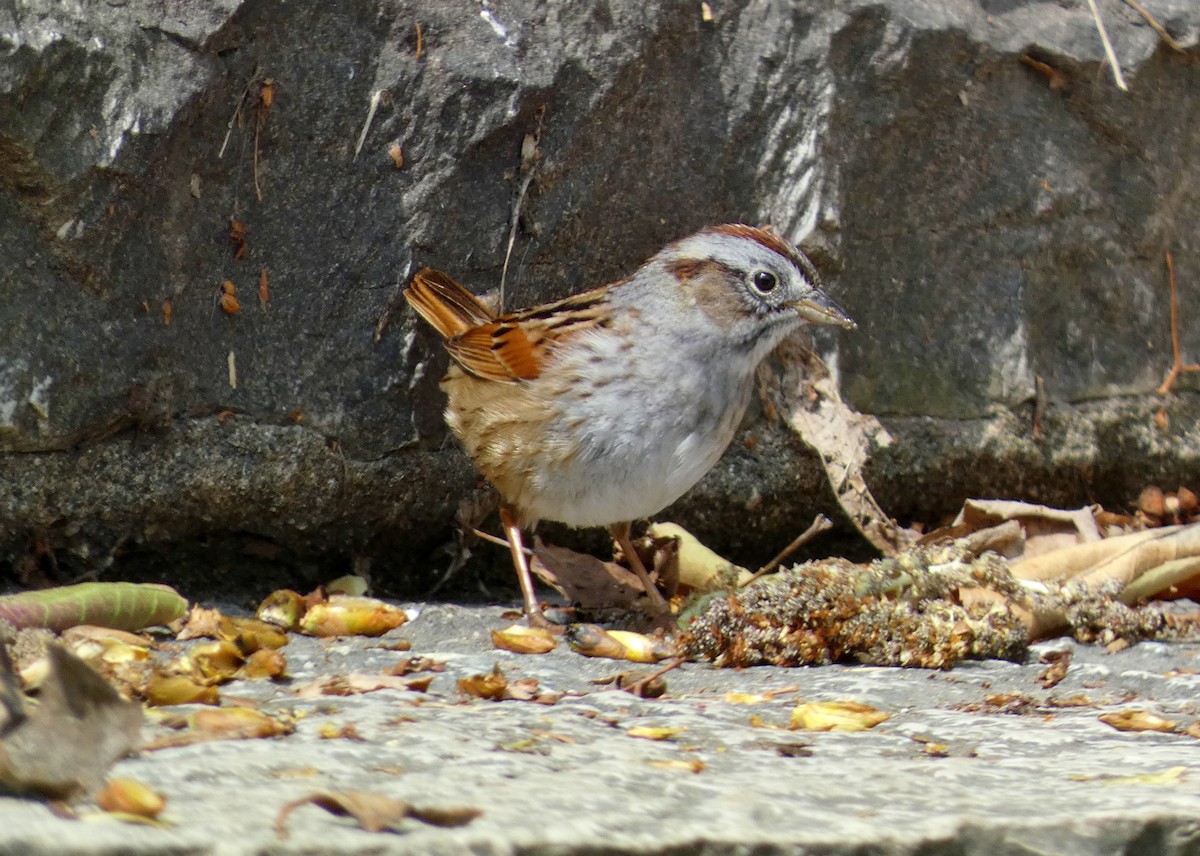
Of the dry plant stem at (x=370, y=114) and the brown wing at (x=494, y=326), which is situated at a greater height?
the dry plant stem at (x=370, y=114)

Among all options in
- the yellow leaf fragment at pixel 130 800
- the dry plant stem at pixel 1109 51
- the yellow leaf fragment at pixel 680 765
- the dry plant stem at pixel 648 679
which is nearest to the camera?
the yellow leaf fragment at pixel 130 800

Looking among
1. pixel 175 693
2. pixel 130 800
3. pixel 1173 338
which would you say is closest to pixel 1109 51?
pixel 1173 338

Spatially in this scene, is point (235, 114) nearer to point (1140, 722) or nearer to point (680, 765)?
point (680, 765)

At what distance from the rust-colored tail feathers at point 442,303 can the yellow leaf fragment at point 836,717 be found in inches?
58.2

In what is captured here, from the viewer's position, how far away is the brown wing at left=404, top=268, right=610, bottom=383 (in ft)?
12.8

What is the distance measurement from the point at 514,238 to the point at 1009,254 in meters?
1.66

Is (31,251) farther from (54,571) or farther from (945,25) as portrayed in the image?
(945,25)

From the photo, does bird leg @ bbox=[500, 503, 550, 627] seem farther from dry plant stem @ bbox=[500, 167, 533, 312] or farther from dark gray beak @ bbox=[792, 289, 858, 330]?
dark gray beak @ bbox=[792, 289, 858, 330]

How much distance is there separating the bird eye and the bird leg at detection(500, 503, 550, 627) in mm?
956

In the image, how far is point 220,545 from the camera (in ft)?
13.1

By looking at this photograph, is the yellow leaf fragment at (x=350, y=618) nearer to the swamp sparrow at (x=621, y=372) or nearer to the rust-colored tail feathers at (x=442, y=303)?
the swamp sparrow at (x=621, y=372)

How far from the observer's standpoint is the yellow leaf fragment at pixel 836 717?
2836mm

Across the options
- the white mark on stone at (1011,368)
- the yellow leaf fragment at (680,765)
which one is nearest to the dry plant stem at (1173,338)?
the white mark on stone at (1011,368)

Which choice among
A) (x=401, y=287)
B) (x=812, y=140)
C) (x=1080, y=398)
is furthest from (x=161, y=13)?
(x=1080, y=398)
